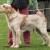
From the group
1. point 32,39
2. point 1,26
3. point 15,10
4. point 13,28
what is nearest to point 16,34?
point 13,28

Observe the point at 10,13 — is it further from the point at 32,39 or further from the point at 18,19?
the point at 32,39

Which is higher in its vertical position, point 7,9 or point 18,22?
point 7,9

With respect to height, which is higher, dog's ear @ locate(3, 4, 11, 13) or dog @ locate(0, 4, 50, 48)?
dog's ear @ locate(3, 4, 11, 13)

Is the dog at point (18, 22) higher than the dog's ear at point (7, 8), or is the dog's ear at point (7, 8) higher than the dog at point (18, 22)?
the dog's ear at point (7, 8)

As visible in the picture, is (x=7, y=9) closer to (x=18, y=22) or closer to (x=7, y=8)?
(x=7, y=8)

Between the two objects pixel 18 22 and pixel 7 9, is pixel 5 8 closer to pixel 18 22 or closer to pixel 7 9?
pixel 7 9

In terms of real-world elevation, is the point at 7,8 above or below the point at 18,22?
above

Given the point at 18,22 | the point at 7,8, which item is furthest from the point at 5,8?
the point at 18,22

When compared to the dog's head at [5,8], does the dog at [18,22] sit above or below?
below

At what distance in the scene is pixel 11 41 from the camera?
9.20m

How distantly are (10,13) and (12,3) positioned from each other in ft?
1.22

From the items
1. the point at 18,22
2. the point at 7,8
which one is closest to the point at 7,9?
the point at 7,8

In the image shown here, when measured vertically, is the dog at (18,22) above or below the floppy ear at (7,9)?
below

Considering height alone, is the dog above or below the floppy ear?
below
